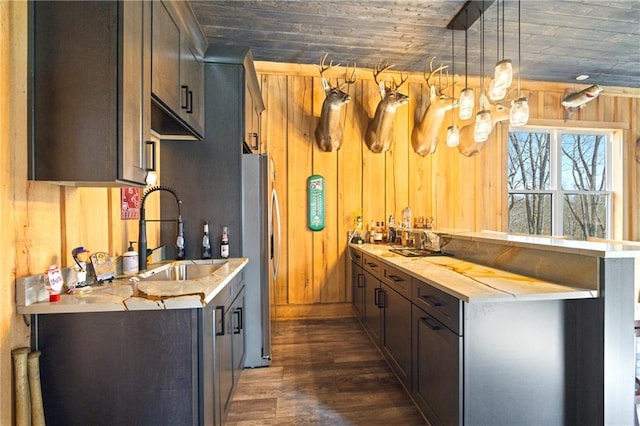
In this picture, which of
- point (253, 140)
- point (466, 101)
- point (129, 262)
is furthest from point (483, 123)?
point (129, 262)

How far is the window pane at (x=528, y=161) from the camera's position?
4203mm

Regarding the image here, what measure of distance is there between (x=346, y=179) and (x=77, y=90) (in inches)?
112

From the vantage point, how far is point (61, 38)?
1218 mm

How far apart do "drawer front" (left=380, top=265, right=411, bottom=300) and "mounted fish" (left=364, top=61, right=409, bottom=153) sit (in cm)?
175

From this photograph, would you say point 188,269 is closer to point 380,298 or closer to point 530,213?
point 380,298

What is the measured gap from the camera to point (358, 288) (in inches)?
133

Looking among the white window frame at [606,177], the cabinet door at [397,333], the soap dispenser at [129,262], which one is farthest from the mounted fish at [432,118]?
the soap dispenser at [129,262]

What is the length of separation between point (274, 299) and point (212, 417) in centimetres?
219

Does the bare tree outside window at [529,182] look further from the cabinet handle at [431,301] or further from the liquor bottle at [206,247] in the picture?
the liquor bottle at [206,247]

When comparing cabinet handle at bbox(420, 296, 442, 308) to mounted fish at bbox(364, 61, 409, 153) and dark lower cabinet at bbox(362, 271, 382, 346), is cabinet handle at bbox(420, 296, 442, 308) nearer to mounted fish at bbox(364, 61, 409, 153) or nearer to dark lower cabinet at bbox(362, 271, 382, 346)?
dark lower cabinet at bbox(362, 271, 382, 346)

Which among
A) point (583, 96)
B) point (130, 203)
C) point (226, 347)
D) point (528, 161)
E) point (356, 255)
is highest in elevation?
point (583, 96)

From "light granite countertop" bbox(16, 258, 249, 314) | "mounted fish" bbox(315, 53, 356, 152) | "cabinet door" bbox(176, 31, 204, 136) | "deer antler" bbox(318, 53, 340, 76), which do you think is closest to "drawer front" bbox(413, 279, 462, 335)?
"light granite countertop" bbox(16, 258, 249, 314)

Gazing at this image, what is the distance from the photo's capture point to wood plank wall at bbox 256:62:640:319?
3652mm

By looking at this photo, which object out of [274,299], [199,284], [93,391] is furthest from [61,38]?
[274,299]
